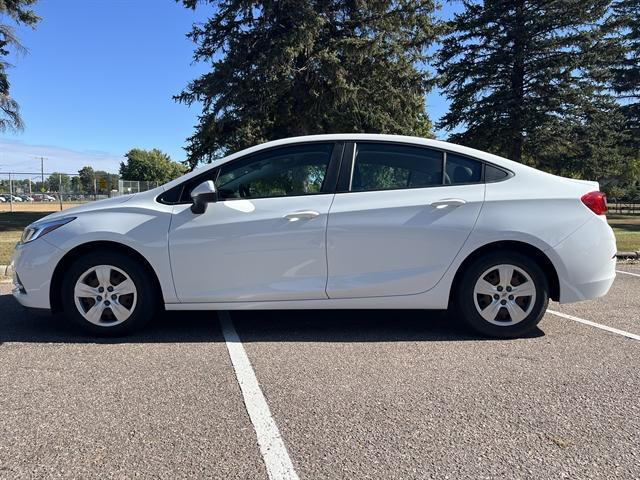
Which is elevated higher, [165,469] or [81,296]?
[81,296]

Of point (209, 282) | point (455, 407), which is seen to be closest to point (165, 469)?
point (455, 407)

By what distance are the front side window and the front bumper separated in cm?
152

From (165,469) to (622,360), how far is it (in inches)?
134

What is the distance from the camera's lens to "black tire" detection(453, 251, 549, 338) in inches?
167

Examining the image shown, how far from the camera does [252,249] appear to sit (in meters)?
4.18

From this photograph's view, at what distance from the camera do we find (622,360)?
384cm

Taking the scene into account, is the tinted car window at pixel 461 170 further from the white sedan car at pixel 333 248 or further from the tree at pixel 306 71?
the tree at pixel 306 71

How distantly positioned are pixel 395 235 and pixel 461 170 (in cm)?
87

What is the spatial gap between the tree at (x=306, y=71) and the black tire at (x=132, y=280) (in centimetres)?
1343

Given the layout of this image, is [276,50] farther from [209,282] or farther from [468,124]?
[209,282]

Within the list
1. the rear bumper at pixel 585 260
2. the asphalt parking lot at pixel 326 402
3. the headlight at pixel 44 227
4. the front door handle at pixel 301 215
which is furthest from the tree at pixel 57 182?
the rear bumper at pixel 585 260

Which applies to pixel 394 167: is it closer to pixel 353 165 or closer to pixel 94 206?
pixel 353 165

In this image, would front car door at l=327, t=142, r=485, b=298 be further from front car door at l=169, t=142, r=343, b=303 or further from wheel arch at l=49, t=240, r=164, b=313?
wheel arch at l=49, t=240, r=164, b=313

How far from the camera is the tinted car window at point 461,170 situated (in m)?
4.38
